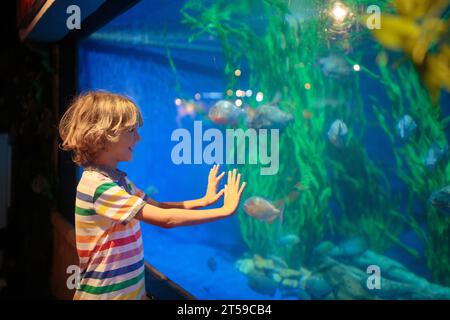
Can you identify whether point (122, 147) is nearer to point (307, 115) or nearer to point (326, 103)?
point (307, 115)

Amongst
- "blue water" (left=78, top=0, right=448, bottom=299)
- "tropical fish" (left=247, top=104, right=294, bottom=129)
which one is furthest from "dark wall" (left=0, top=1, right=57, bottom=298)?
"tropical fish" (left=247, top=104, right=294, bottom=129)

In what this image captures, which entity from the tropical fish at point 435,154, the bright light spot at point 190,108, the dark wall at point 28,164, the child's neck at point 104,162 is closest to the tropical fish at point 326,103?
the tropical fish at point 435,154

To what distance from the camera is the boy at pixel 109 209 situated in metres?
1.69

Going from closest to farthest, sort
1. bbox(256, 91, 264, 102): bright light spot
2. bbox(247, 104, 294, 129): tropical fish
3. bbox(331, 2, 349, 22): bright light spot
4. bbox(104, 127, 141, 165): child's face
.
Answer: bbox(104, 127, 141, 165): child's face < bbox(331, 2, 349, 22): bright light spot < bbox(247, 104, 294, 129): tropical fish < bbox(256, 91, 264, 102): bright light spot

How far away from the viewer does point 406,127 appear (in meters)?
3.37

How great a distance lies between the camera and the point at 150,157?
7328 millimetres

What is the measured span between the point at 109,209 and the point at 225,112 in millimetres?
2104

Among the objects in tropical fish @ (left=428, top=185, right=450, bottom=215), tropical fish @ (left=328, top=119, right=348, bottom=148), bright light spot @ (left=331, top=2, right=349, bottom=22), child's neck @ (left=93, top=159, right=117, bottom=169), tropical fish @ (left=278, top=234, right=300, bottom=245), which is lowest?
tropical fish @ (left=278, top=234, right=300, bottom=245)

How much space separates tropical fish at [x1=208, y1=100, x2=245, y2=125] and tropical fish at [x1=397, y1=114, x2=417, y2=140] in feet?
4.89

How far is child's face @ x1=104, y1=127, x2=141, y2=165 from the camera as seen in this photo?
1.79m

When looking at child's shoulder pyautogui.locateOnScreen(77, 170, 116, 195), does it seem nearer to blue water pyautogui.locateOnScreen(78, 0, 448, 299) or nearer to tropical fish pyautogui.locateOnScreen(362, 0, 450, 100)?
blue water pyautogui.locateOnScreen(78, 0, 448, 299)

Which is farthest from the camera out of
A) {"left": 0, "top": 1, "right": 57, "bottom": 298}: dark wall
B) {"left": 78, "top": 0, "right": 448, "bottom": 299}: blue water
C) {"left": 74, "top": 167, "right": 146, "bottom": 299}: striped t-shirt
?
{"left": 0, "top": 1, "right": 57, "bottom": 298}: dark wall
